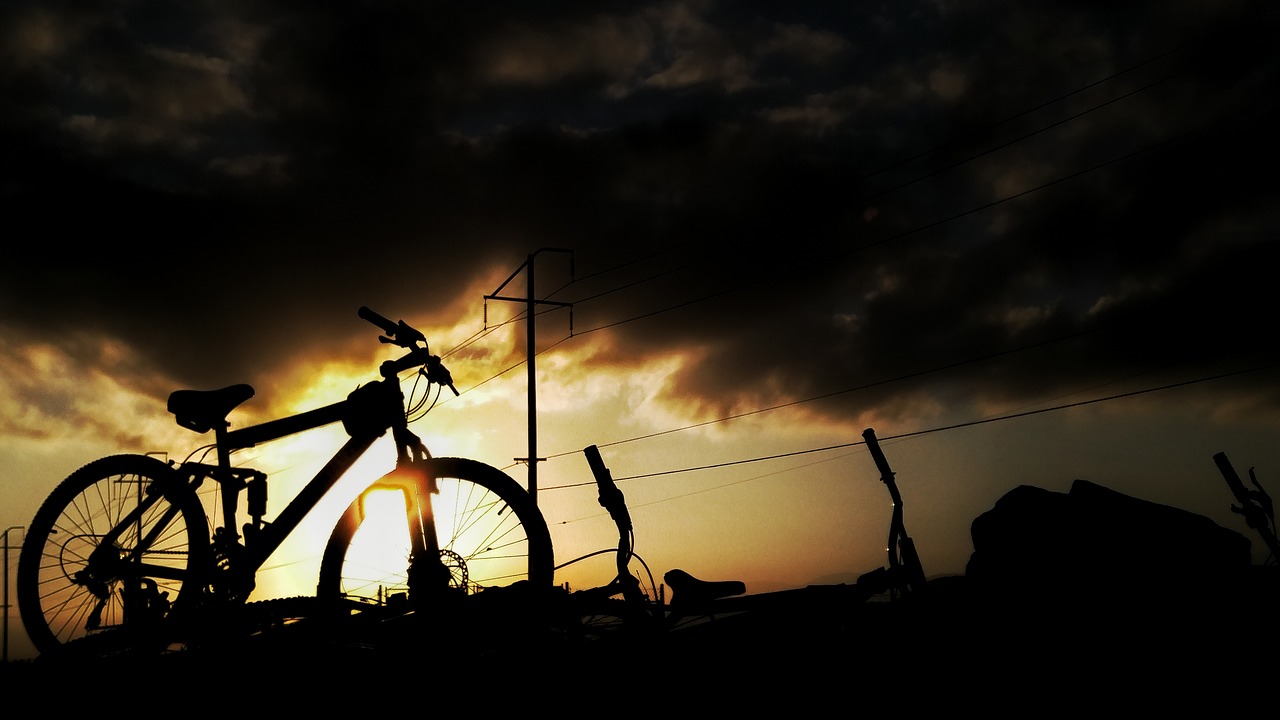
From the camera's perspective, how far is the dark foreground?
4.65m

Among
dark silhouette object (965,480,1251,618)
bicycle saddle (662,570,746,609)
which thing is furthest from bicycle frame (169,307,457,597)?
dark silhouette object (965,480,1251,618)

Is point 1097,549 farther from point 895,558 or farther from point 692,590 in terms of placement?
point 692,590

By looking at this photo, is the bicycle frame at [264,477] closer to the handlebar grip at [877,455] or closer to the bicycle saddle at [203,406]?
the bicycle saddle at [203,406]

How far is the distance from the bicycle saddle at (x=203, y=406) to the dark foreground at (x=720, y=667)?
1.59 m

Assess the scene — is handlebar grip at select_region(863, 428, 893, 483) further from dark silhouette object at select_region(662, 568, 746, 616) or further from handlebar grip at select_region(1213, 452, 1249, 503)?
handlebar grip at select_region(1213, 452, 1249, 503)

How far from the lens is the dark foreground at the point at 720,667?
4.65 meters

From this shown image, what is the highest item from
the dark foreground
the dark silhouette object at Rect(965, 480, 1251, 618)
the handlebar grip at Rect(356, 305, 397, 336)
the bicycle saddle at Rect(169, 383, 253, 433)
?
the handlebar grip at Rect(356, 305, 397, 336)

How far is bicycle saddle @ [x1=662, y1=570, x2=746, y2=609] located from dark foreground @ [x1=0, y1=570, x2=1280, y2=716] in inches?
7.7

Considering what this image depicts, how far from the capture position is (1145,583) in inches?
479

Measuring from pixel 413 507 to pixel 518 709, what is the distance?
4.93 feet

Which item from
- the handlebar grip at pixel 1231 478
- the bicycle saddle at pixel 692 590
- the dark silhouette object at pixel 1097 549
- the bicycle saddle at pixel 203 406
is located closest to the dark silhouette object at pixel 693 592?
the bicycle saddle at pixel 692 590

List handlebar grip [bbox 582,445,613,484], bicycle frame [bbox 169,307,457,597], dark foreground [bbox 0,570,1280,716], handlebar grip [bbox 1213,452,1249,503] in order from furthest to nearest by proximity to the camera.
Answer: handlebar grip [bbox 1213,452,1249,503]
handlebar grip [bbox 582,445,613,484]
bicycle frame [bbox 169,307,457,597]
dark foreground [bbox 0,570,1280,716]

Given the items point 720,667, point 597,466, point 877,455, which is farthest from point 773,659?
point 877,455

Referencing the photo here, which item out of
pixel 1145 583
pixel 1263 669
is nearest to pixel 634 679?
pixel 1263 669
